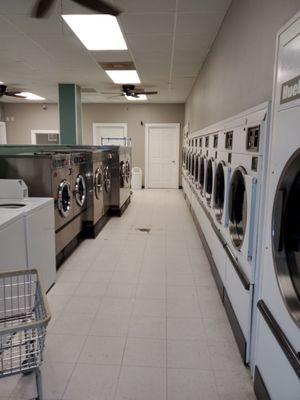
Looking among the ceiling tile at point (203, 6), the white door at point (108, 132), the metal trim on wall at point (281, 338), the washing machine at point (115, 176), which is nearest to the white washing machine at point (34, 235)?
the metal trim on wall at point (281, 338)

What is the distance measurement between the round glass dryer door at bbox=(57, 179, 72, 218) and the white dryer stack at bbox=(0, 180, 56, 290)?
0.44 meters

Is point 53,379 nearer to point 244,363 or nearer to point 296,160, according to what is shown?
point 244,363

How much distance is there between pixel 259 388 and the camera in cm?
169

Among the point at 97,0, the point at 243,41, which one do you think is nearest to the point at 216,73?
the point at 243,41

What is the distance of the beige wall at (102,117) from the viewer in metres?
10.2

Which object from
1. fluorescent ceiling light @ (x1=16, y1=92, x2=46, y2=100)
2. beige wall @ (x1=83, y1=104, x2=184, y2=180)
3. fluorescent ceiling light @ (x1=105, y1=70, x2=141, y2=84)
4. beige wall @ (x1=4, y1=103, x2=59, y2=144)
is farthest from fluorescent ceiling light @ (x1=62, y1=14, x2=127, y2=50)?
beige wall @ (x1=4, y1=103, x2=59, y2=144)

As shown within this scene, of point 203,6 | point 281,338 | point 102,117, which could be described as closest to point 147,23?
point 203,6

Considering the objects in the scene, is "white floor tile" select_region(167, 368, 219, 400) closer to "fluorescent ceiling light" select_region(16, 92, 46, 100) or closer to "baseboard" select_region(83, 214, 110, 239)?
"baseboard" select_region(83, 214, 110, 239)

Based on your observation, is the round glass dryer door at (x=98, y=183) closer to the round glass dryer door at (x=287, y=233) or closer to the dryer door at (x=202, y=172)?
the dryer door at (x=202, y=172)

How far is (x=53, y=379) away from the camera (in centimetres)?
189

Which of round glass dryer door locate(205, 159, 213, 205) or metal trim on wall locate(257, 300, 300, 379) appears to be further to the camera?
round glass dryer door locate(205, 159, 213, 205)

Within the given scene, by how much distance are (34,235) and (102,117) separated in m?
8.24

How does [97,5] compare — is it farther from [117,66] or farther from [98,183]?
[117,66]

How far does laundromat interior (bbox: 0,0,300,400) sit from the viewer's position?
1.46 metres
